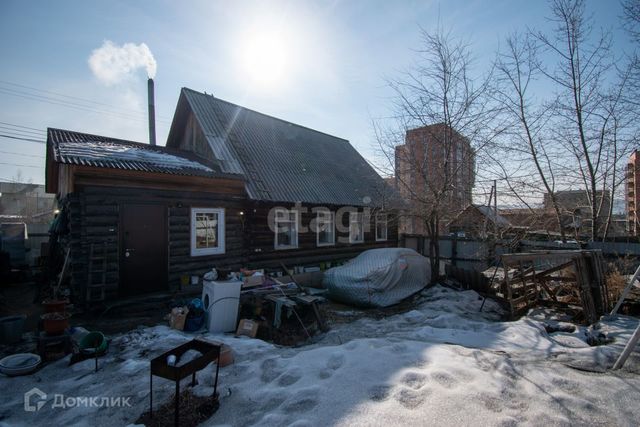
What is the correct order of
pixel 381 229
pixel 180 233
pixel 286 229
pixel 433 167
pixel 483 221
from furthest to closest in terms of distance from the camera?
1. pixel 381 229
2. pixel 483 221
3. pixel 286 229
4. pixel 433 167
5. pixel 180 233

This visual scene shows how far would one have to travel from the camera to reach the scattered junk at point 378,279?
8758mm

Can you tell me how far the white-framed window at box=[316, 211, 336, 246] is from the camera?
12.4 m

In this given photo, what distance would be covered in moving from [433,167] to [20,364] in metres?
10.2

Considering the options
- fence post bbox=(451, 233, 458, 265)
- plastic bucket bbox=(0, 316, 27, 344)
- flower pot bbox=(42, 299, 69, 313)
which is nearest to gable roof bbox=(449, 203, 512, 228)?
fence post bbox=(451, 233, 458, 265)

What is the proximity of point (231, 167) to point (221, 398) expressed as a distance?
785 centimetres

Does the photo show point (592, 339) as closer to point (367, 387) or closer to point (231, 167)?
point (367, 387)

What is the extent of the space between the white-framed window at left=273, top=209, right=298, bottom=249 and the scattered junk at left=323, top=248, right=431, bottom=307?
227 cm

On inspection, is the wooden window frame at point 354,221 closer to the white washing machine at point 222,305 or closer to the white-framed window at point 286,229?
the white-framed window at point 286,229

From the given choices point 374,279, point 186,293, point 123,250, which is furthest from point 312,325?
point 123,250

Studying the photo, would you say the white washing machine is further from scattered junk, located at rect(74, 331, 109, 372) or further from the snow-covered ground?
scattered junk, located at rect(74, 331, 109, 372)

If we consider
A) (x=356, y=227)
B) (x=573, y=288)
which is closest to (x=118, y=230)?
(x=356, y=227)

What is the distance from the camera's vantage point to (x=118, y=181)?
7.43 m

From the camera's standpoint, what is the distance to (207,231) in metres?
9.09

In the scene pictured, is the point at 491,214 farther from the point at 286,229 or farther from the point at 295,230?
the point at 286,229
